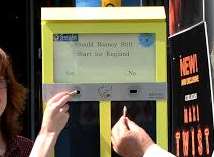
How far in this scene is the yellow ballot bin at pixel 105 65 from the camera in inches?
114

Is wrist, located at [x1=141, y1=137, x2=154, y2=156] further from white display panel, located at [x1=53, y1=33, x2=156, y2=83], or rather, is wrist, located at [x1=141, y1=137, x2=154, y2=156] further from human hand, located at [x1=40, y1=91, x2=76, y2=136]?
white display panel, located at [x1=53, y1=33, x2=156, y2=83]

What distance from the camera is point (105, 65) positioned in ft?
9.52

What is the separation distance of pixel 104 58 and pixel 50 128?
1.59 feet

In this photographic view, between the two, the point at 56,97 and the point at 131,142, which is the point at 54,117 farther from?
the point at 131,142

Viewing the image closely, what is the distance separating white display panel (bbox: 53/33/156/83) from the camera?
2.90 metres

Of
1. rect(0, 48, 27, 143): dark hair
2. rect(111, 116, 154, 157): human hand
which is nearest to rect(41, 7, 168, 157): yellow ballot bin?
rect(0, 48, 27, 143): dark hair


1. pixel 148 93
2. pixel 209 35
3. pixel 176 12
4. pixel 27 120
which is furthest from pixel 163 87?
pixel 27 120

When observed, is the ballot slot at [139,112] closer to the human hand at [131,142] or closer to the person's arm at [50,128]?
the person's arm at [50,128]

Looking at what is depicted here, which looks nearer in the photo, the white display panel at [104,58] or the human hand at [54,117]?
the human hand at [54,117]

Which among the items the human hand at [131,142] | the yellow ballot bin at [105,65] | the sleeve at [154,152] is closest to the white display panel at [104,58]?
the yellow ballot bin at [105,65]

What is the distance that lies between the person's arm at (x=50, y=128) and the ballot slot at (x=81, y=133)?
0.27 meters

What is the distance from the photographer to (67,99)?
8.87 ft

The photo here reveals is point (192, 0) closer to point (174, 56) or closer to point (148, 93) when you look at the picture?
point (174, 56)

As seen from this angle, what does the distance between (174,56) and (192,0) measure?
12.5 inches
